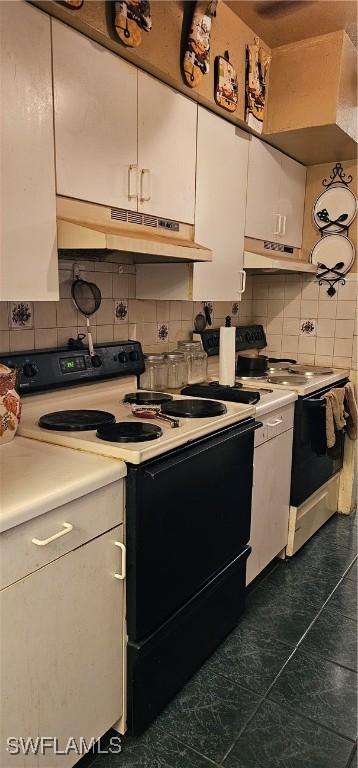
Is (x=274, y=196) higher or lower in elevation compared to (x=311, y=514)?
higher

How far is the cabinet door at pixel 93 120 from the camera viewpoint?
142cm

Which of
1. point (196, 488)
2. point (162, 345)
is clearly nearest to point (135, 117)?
point (162, 345)

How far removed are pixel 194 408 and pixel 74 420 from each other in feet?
1.44

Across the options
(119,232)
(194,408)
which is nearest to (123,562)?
(194,408)

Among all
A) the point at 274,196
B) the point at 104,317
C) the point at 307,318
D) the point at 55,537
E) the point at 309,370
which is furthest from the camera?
the point at 307,318

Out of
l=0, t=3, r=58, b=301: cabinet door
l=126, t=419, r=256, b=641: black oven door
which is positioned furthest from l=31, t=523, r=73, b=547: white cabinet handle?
l=0, t=3, r=58, b=301: cabinet door

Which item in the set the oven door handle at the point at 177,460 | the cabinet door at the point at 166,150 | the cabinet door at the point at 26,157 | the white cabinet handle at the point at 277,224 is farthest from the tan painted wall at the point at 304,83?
the oven door handle at the point at 177,460

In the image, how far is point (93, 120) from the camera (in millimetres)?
1536

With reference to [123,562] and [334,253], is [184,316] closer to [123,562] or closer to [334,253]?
[334,253]

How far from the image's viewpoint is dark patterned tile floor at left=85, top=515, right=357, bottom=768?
1.45 metres

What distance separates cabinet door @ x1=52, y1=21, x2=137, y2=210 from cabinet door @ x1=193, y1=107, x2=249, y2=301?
46cm

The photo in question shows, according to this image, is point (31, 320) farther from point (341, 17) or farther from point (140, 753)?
point (341, 17)

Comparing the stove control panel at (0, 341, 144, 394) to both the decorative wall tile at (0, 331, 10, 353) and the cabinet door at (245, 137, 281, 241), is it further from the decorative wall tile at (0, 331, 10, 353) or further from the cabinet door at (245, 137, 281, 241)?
the cabinet door at (245, 137, 281, 241)

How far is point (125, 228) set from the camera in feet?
5.65
